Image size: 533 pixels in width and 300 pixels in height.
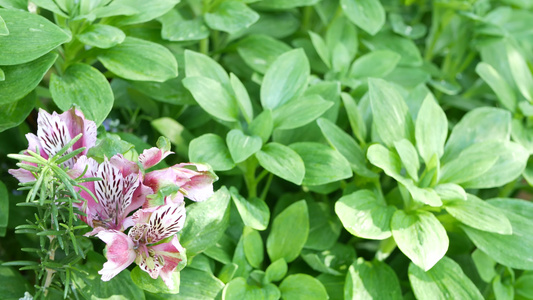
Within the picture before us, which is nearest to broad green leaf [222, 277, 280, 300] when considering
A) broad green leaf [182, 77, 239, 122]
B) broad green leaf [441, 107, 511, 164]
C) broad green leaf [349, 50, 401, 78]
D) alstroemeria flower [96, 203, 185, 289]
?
alstroemeria flower [96, 203, 185, 289]

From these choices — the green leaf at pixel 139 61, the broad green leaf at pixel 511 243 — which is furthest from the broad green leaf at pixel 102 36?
the broad green leaf at pixel 511 243

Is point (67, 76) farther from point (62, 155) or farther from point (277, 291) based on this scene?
point (277, 291)

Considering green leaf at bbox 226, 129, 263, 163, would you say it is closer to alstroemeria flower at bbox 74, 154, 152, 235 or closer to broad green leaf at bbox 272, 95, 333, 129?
broad green leaf at bbox 272, 95, 333, 129

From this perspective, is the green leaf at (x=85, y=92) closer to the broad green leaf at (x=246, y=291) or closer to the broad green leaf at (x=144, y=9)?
the broad green leaf at (x=144, y=9)

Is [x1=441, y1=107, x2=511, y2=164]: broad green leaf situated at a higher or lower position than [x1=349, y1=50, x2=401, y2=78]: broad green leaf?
lower

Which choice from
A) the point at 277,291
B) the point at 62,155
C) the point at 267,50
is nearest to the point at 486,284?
the point at 277,291

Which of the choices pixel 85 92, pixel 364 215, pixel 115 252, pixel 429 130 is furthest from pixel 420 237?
pixel 85 92
